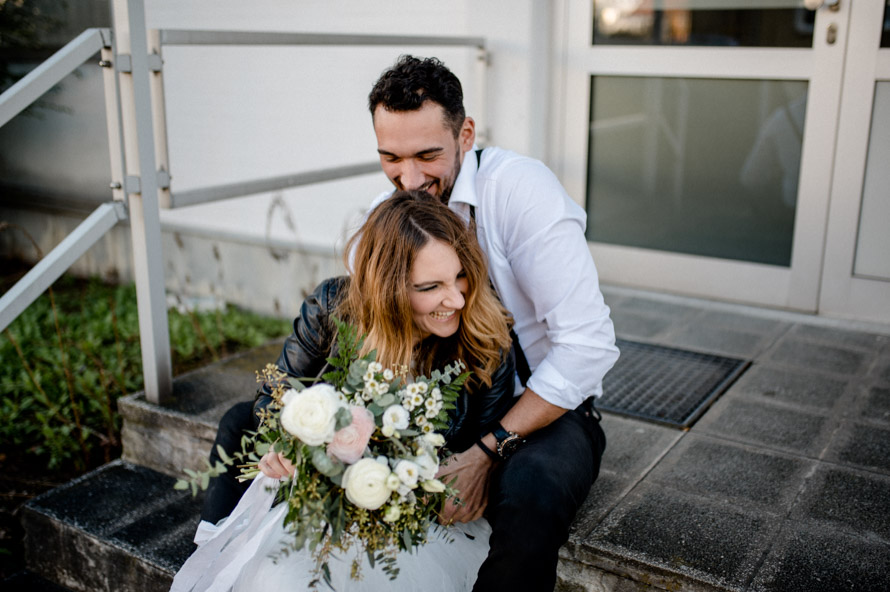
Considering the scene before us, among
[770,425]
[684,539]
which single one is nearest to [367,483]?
[684,539]

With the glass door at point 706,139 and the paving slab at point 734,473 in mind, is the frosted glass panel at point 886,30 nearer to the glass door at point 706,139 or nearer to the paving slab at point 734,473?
the glass door at point 706,139

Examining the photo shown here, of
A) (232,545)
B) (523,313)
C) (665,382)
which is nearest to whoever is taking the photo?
(232,545)

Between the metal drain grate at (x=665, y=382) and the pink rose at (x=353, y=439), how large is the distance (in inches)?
61.6

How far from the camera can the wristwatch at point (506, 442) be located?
2.15 meters

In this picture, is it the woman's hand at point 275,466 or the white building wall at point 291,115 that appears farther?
the white building wall at point 291,115

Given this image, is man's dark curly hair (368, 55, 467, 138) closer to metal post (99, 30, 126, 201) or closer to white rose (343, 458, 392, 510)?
metal post (99, 30, 126, 201)

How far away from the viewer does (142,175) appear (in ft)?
9.12

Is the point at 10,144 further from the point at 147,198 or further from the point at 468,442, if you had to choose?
the point at 468,442

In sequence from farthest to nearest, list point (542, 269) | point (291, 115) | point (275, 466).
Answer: point (291, 115)
point (542, 269)
point (275, 466)

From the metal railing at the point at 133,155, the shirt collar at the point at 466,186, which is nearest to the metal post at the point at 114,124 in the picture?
the metal railing at the point at 133,155

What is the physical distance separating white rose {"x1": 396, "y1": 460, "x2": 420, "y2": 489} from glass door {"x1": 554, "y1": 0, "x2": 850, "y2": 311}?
2.91 metres

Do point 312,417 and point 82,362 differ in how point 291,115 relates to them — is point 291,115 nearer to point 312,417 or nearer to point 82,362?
point 82,362

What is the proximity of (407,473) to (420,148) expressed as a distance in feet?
3.48

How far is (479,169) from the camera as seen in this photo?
247cm
